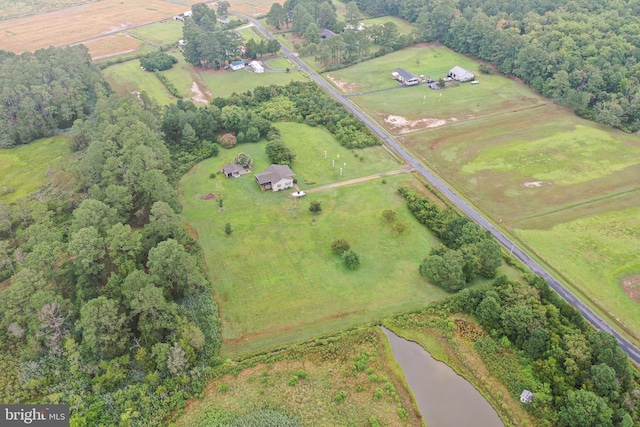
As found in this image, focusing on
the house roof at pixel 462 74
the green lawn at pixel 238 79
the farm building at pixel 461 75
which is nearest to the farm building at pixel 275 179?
the green lawn at pixel 238 79

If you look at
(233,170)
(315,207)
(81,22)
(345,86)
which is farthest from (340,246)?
(81,22)

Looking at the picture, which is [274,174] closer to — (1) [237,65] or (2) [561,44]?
(1) [237,65]

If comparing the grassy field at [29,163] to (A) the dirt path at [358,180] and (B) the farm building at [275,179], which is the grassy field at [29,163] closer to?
(B) the farm building at [275,179]

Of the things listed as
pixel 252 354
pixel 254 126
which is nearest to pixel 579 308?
pixel 252 354

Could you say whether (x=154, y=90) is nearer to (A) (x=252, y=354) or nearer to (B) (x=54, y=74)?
(B) (x=54, y=74)

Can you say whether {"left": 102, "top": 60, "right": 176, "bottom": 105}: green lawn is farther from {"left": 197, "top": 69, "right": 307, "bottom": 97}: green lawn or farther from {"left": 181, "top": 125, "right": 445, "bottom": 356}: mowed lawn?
{"left": 181, "top": 125, "right": 445, "bottom": 356}: mowed lawn
